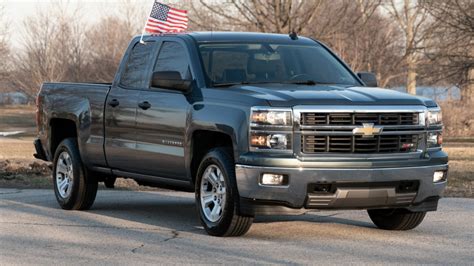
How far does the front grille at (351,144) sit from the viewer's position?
8.91 metres

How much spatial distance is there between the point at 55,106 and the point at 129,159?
194 centimetres

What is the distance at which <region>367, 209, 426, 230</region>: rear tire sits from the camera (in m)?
10.0

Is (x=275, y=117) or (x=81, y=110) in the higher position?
(x=275, y=117)

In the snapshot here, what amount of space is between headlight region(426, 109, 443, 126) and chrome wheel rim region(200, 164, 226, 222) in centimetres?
200

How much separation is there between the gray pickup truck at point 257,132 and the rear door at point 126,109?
0.02 metres

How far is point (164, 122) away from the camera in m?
10.3

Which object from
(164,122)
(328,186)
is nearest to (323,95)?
(328,186)

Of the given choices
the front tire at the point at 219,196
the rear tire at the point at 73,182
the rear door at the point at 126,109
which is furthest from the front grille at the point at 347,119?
the rear tire at the point at 73,182

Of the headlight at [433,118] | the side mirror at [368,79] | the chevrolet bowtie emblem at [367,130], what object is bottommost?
the chevrolet bowtie emblem at [367,130]

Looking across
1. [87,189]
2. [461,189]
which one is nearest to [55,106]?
[87,189]

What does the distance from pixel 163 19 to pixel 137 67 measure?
384 inches

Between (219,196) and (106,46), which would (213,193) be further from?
(106,46)

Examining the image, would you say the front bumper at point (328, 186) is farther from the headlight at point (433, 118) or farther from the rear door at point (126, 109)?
the rear door at point (126, 109)

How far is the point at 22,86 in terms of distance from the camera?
61.9 m
